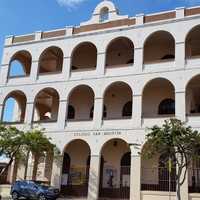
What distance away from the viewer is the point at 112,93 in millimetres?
31828

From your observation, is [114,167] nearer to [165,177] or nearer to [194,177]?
[165,177]

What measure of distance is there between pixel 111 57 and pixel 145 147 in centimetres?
1059

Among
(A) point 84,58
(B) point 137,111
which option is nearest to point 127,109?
(B) point 137,111

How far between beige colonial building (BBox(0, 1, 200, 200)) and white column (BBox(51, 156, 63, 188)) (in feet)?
0.25

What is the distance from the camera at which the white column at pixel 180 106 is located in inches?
1016

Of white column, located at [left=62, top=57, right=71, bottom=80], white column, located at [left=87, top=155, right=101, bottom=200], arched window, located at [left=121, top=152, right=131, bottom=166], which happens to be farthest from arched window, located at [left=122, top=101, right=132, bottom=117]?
white column, located at [left=62, top=57, right=71, bottom=80]

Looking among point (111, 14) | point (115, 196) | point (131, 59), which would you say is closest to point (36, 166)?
point (115, 196)

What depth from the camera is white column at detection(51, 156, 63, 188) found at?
2798 cm

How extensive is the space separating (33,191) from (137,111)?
369 inches

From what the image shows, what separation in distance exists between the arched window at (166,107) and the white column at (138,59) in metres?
3.75

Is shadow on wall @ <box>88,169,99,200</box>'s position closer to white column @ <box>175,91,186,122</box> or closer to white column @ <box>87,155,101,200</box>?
white column @ <box>87,155,101,200</box>

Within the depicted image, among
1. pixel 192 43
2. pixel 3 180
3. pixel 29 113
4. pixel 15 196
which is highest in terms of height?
pixel 192 43

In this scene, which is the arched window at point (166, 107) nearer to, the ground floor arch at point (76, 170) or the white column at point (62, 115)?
the ground floor arch at point (76, 170)

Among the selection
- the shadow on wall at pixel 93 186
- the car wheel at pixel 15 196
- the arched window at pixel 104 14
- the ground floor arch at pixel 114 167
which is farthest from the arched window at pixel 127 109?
the car wheel at pixel 15 196
